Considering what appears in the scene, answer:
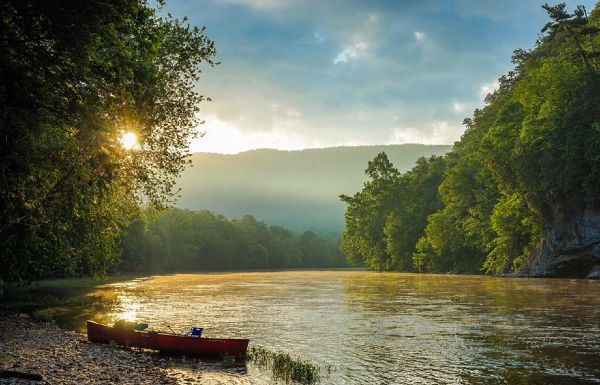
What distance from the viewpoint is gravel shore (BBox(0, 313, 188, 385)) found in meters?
17.3

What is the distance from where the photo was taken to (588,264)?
67.1 metres

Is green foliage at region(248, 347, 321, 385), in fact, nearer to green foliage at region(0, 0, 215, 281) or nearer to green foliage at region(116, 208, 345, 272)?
green foliage at region(0, 0, 215, 281)

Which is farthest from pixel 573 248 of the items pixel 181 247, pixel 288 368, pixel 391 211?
pixel 181 247

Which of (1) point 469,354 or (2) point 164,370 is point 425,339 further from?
(2) point 164,370

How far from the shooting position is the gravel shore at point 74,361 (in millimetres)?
17328

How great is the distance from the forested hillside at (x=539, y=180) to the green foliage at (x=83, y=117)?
5072cm

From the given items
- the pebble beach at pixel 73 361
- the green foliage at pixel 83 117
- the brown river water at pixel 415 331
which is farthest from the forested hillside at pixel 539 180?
the pebble beach at pixel 73 361

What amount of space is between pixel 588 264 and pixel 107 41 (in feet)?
233

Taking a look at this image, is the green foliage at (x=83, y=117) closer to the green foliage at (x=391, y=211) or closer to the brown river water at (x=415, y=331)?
the brown river water at (x=415, y=331)

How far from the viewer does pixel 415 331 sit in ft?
95.5

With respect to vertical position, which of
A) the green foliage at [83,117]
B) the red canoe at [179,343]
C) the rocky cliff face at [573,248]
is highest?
the green foliage at [83,117]

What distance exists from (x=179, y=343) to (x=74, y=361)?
176 inches

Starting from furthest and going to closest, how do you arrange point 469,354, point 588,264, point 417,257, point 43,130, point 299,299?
point 417,257
point 588,264
point 299,299
point 469,354
point 43,130

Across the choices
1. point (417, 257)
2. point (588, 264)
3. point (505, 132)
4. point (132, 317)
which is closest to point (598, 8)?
point (505, 132)
